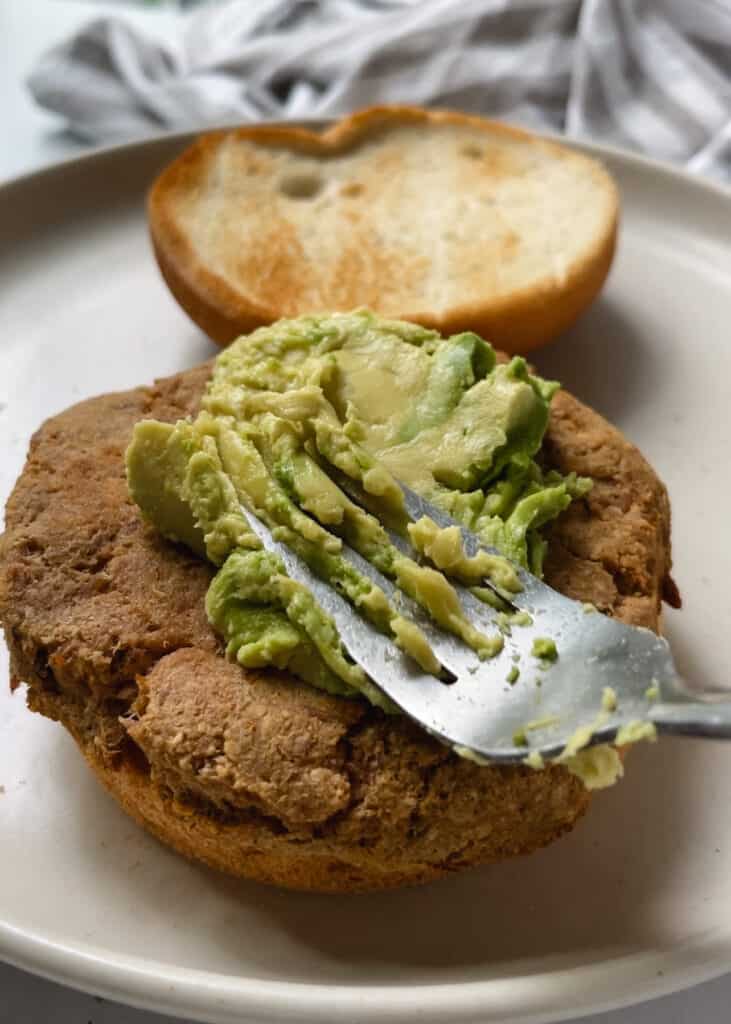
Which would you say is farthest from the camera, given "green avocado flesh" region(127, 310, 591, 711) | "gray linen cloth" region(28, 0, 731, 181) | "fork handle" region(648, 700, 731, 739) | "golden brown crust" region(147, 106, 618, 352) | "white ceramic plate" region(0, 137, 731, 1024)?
"gray linen cloth" region(28, 0, 731, 181)

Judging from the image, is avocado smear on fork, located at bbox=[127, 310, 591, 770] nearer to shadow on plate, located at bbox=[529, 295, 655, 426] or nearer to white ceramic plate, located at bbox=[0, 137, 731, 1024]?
white ceramic plate, located at bbox=[0, 137, 731, 1024]

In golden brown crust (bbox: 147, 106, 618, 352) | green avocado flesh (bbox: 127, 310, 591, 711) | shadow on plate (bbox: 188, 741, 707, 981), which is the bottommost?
shadow on plate (bbox: 188, 741, 707, 981)

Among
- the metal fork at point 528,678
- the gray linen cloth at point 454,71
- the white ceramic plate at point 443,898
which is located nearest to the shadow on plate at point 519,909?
the white ceramic plate at point 443,898

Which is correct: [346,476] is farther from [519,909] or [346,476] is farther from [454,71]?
[454,71]

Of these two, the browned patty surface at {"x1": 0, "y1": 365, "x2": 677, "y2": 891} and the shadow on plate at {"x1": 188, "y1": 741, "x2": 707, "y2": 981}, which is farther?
the shadow on plate at {"x1": 188, "y1": 741, "x2": 707, "y2": 981}

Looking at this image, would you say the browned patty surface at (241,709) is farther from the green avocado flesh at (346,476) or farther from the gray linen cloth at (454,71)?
the gray linen cloth at (454,71)

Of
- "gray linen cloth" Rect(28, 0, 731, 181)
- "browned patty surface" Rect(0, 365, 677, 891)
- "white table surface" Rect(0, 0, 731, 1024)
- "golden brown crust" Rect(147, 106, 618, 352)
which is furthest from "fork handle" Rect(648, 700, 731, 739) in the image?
"gray linen cloth" Rect(28, 0, 731, 181)

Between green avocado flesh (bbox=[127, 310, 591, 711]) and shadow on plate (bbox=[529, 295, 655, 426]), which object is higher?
green avocado flesh (bbox=[127, 310, 591, 711])
